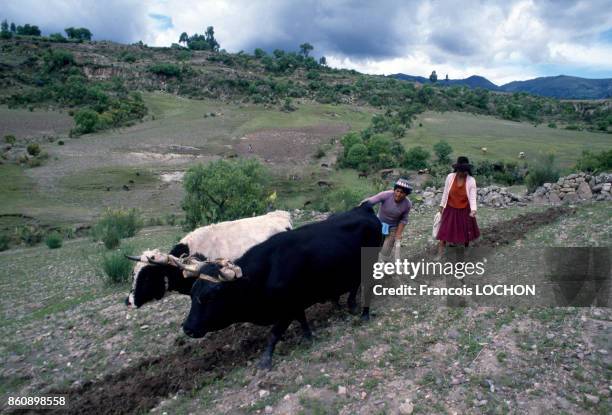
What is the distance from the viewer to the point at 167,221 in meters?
20.6

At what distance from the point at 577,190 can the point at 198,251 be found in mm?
12007

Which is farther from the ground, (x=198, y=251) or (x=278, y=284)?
(x=278, y=284)

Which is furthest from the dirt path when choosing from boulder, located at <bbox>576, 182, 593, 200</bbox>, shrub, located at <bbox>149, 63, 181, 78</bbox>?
shrub, located at <bbox>149, 63, 181, 78</bbox>

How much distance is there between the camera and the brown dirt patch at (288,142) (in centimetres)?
3884

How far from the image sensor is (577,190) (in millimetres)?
13500

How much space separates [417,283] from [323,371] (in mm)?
2805

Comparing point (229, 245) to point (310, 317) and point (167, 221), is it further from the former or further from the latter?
point (167, 221)

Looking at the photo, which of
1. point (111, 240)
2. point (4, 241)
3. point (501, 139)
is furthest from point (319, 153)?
point (111, 240)

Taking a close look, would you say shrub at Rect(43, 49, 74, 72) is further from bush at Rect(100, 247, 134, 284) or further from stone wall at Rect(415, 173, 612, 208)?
stone wall at Rect(415, 173, 612, 208)

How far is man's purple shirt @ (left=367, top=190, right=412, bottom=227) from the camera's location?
6.61 m

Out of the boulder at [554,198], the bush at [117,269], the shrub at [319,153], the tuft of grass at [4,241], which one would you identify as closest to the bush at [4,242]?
the tuft of grass at [4,241]

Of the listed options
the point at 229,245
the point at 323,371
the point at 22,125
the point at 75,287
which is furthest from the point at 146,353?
the point at 22,125

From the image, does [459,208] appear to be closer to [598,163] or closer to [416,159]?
[598,163]

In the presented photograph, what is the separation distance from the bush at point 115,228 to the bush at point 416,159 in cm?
2051
